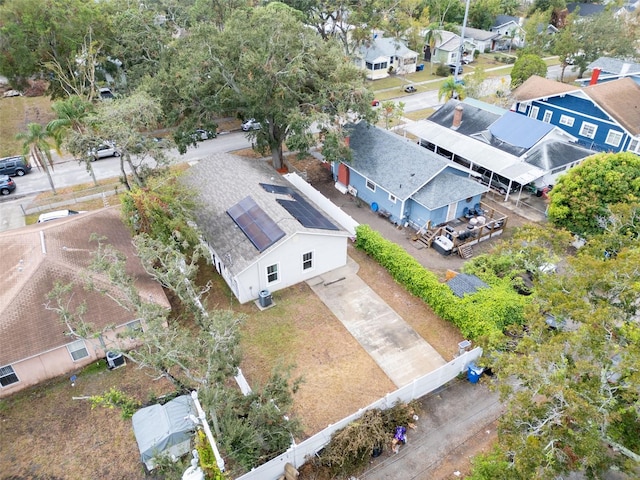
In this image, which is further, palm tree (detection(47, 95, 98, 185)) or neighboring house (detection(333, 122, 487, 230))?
palm tree (detection(47, 95, 98, 185))

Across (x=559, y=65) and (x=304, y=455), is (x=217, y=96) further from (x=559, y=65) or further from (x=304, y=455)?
(x=559, y=65)

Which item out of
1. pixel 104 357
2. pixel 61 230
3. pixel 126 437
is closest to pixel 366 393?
pixel 126 437

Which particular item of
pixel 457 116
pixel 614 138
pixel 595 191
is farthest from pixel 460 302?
pixel 614 138

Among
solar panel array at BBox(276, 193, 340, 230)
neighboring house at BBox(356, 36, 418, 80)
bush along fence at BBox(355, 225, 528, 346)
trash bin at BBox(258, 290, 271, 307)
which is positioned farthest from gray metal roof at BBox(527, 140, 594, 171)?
neighboring house at BBox(356, 36, 418, 80)

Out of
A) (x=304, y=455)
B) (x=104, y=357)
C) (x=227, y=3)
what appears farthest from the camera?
(x=227, y=3)

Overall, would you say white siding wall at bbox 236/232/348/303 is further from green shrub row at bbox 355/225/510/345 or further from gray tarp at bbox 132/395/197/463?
gray tarp at bbox 132/395/197/463

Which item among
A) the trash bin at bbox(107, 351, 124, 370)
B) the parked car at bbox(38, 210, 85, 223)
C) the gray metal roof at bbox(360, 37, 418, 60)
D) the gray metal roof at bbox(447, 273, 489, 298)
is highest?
the gray metal roof at bbox(360, 37, 418, 60)
